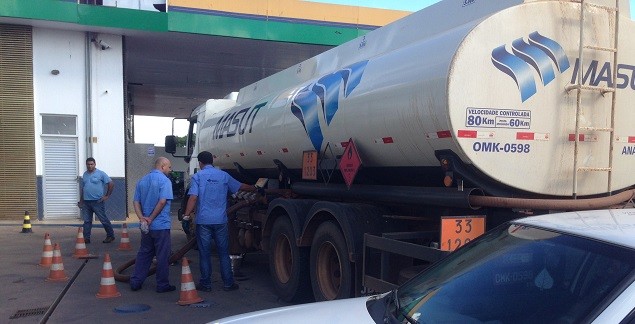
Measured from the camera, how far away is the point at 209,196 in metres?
7.57

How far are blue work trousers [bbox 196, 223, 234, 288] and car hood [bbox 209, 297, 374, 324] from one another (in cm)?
458

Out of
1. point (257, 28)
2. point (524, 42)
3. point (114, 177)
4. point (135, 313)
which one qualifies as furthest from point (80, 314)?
point (257, 28)

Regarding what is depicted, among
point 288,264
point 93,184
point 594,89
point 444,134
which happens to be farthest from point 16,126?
point 594,89

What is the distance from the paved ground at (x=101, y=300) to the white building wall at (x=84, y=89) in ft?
18.4

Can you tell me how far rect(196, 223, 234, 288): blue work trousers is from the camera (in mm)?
7609

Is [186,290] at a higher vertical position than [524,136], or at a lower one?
lower

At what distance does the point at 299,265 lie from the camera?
695 cm

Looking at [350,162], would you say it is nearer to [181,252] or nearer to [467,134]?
[467,134]

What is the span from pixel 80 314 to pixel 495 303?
5.20 meters

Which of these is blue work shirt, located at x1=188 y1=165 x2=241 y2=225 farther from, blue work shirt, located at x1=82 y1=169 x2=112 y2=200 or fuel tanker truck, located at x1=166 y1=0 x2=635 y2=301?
blue work shirt, located at x1=82 y1=169 x2=112 y2=200

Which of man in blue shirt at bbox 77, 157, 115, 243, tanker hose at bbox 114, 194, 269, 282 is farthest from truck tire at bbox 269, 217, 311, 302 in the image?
man in blue shirt at bbox 77, 157, 115, 243

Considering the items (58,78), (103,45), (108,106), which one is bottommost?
(108,106)

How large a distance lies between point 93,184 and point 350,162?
7.59 m

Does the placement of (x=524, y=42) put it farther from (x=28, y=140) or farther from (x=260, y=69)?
(x=260, y=69)
